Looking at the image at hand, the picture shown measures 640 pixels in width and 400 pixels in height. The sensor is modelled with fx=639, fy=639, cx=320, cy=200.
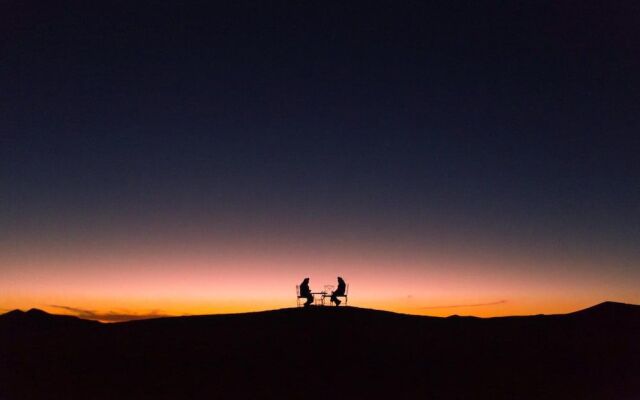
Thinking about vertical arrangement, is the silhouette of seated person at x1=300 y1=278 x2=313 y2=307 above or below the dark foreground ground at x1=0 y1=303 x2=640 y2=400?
above

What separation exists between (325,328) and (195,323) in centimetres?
754

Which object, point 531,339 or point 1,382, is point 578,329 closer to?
point 531,339

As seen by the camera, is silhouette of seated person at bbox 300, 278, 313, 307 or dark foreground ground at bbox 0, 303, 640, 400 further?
silhouette of seated person at bbox 300, 278, 313, 307

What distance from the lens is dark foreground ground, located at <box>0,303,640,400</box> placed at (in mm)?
22562

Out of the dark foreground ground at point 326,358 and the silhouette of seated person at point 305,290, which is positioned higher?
the silhouette of seated person at point 305,290

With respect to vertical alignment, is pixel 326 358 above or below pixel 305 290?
below

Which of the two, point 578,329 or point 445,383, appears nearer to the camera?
point 445,383

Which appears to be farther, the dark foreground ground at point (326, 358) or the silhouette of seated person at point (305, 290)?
the silhouette of seated person at point (305, 290)

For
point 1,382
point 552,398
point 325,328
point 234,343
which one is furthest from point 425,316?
point 1,382

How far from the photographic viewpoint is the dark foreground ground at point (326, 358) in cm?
2256

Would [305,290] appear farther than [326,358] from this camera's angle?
Yes

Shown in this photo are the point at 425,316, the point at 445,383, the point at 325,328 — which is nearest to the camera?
the point at 445,383

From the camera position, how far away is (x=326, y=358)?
2614 centimetres

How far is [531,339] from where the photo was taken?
30.5 meters
